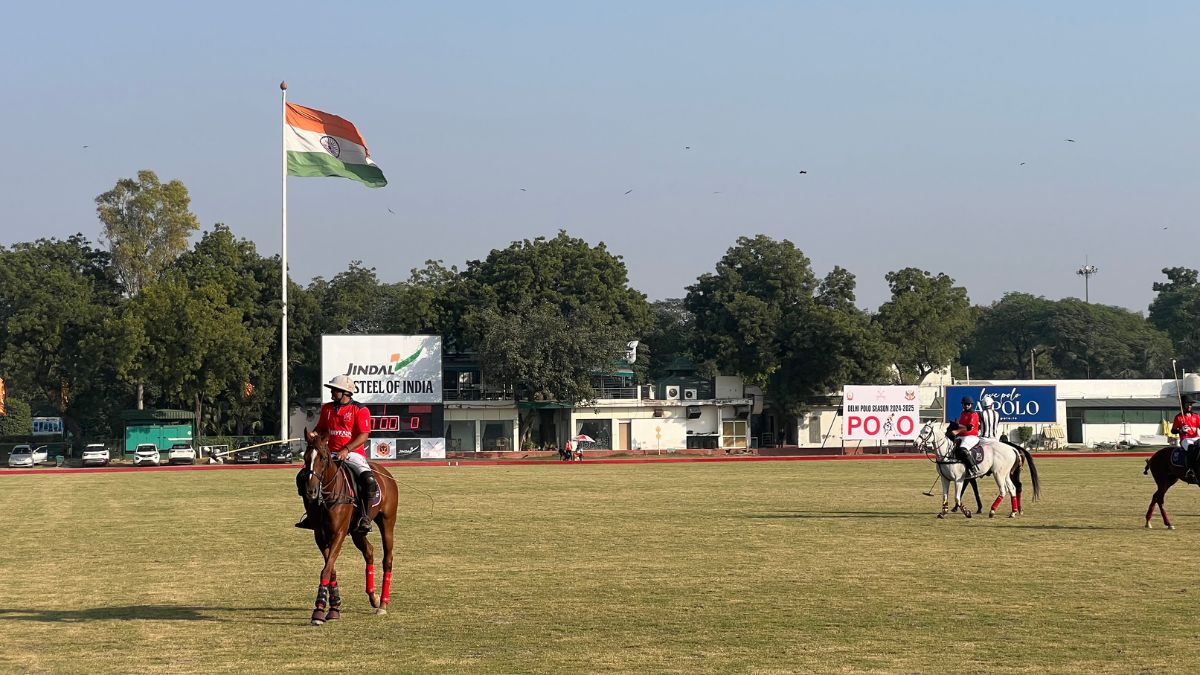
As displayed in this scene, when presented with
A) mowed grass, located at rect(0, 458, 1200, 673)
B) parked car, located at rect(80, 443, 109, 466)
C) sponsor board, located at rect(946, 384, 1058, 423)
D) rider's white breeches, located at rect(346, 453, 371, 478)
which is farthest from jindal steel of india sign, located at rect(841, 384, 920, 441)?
rider's white breeches, located at rect(346, 453, 371, 478)

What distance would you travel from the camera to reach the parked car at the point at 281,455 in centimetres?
5647

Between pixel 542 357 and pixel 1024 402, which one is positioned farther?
pixel 542 357

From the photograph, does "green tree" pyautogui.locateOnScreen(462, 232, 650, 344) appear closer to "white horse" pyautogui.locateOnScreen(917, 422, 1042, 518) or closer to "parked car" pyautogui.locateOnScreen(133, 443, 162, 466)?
"parked car" pyautogui.locateOnScreen(133, 443, 162, 466)

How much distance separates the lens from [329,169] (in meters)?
54.3

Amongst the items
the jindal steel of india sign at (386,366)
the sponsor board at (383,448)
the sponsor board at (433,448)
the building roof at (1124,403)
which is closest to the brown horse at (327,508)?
the sponsor board at (383,448)

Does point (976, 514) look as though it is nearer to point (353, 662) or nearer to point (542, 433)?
point (353, 662)

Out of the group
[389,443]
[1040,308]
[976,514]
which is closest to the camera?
[976,514]

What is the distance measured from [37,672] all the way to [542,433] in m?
62.9

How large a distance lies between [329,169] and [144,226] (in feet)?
A: 90.6

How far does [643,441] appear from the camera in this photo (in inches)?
2734

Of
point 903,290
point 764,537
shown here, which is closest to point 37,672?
point 764,537

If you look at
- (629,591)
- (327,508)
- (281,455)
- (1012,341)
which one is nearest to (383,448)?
(281,455)

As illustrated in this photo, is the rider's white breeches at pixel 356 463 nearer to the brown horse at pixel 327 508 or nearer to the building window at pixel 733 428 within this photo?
the brown horse at pixel 327 508

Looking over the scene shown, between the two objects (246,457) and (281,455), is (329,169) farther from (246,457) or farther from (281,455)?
(246,457)
